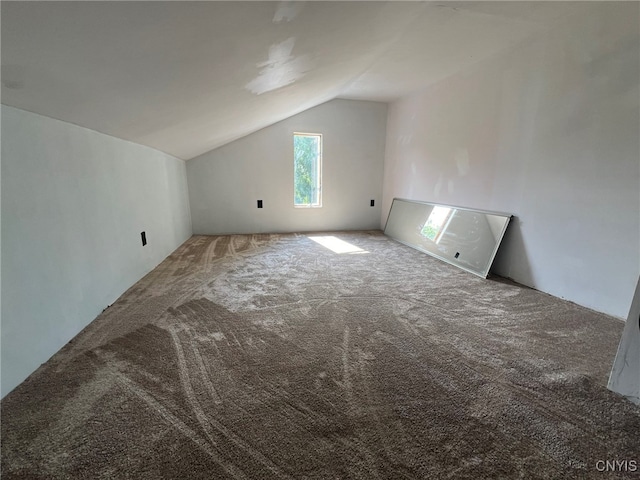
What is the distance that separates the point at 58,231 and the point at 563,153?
3.58 metres

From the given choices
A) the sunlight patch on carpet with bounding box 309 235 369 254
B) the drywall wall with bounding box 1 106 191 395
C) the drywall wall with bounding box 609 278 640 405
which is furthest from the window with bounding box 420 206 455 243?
the drywall wall with bounding box 1 106 191 395

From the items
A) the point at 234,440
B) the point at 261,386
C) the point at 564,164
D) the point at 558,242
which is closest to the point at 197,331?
the point at 261,386

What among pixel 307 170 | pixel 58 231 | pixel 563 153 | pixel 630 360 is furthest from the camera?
pixel 307 170

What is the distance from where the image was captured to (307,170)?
507cm

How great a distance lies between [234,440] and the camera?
1064 millimetres

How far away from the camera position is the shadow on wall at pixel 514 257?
270 cm

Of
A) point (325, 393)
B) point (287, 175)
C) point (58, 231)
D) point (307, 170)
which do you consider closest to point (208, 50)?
point (58, 231)

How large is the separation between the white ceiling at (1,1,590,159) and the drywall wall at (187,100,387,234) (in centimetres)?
155

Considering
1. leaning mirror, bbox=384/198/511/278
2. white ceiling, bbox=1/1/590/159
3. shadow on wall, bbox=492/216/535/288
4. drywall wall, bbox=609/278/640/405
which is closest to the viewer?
white ceiling, bbox=1/1/590/159

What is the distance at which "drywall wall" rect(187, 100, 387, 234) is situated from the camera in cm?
472

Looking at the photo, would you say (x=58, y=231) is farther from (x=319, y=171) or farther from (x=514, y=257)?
(x=319, y=171)

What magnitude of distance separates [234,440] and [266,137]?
444 centimetres

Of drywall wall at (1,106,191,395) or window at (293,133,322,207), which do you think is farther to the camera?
window at (293,133,322,207)

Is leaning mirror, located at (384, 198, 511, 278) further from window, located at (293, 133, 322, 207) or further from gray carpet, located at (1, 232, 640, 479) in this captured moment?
window, located at (293, 133, 322, 207)
